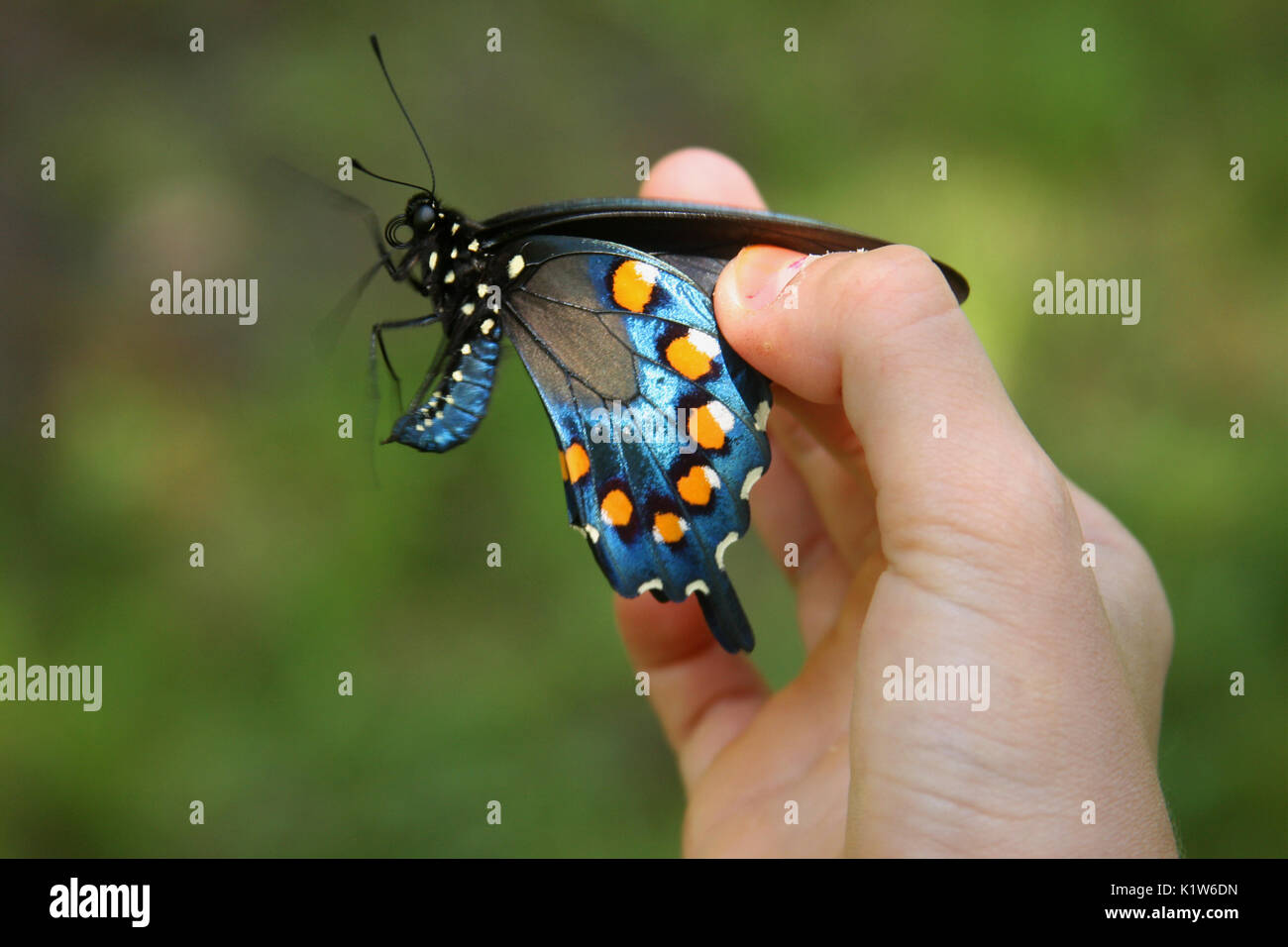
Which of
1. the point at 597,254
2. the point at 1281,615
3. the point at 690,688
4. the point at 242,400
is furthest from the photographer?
the point at 242,400

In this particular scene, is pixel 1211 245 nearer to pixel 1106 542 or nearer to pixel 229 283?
pixel 1106 542

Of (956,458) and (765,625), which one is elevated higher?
(956,458)

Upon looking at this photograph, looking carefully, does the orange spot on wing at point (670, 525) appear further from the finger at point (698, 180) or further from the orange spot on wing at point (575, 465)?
the finger at point (698, 180)

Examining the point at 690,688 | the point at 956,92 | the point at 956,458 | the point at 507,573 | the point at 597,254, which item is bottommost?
the point at 690,688

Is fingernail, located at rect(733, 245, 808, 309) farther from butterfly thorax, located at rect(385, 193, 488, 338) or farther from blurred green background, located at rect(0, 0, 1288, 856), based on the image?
blurred green background, located at rect(0, 0, 1288, 856)

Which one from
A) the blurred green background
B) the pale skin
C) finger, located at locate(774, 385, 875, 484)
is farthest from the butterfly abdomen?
the blurred green background

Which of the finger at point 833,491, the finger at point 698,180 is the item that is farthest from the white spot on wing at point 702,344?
the finger at point 698,180

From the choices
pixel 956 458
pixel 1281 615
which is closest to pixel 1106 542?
pixel 956 458
